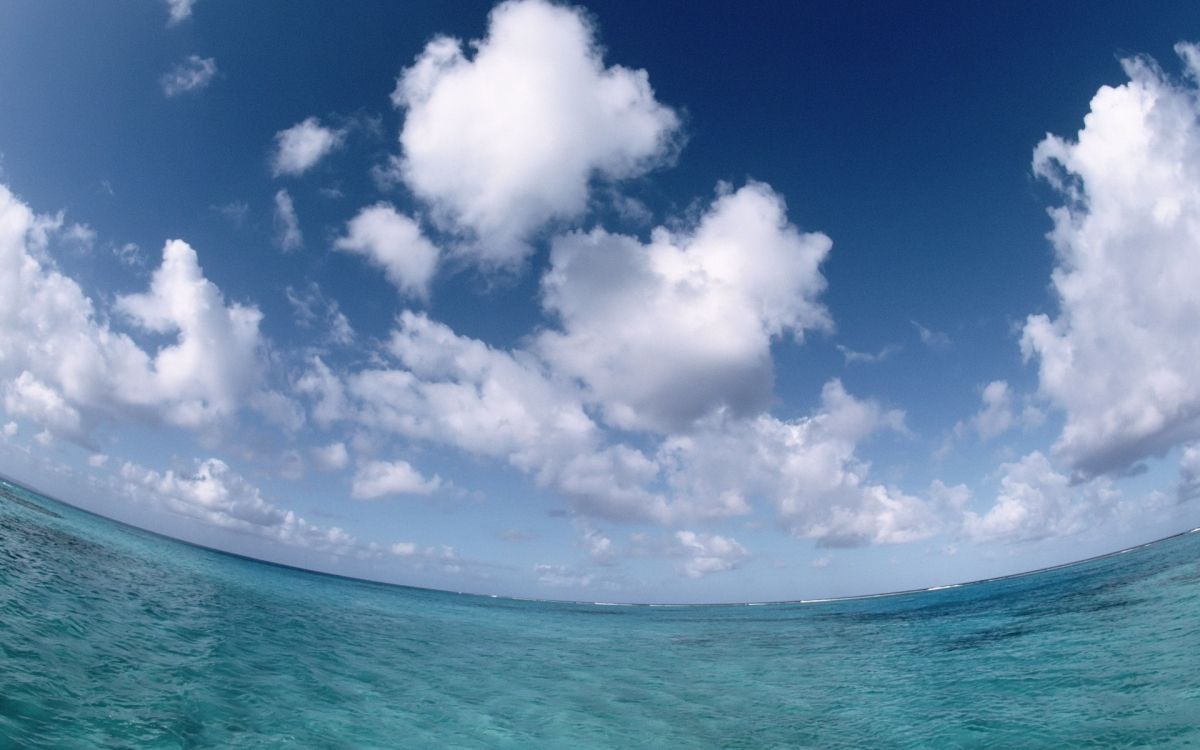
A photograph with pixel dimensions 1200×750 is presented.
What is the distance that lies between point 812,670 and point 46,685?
36.4m

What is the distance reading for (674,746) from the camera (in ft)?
57.4

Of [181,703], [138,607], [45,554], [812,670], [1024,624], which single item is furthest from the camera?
[1024,624]

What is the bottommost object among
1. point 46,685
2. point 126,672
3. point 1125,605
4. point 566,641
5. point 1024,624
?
point 566,641

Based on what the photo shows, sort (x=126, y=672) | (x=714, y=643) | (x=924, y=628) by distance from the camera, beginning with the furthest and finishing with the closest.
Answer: (x=924, y=628) → (x=714, y=643) → (x=126, y=672)

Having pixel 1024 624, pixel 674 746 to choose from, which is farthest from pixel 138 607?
pixel 1024 624

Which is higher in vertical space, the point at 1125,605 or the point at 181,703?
the point at 181,703

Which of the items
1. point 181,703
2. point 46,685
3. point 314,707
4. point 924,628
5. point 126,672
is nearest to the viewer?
point 46,685

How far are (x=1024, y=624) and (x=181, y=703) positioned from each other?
2350 inches

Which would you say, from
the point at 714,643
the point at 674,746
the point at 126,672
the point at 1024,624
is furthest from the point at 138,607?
the point at 1024,624

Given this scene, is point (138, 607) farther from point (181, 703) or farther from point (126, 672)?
point (181, 703)

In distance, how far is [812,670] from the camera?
32375 mm

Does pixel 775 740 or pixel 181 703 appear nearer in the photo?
pixel 181 703

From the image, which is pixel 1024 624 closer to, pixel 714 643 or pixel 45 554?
pixel 714 643

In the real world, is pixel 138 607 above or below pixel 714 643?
above
